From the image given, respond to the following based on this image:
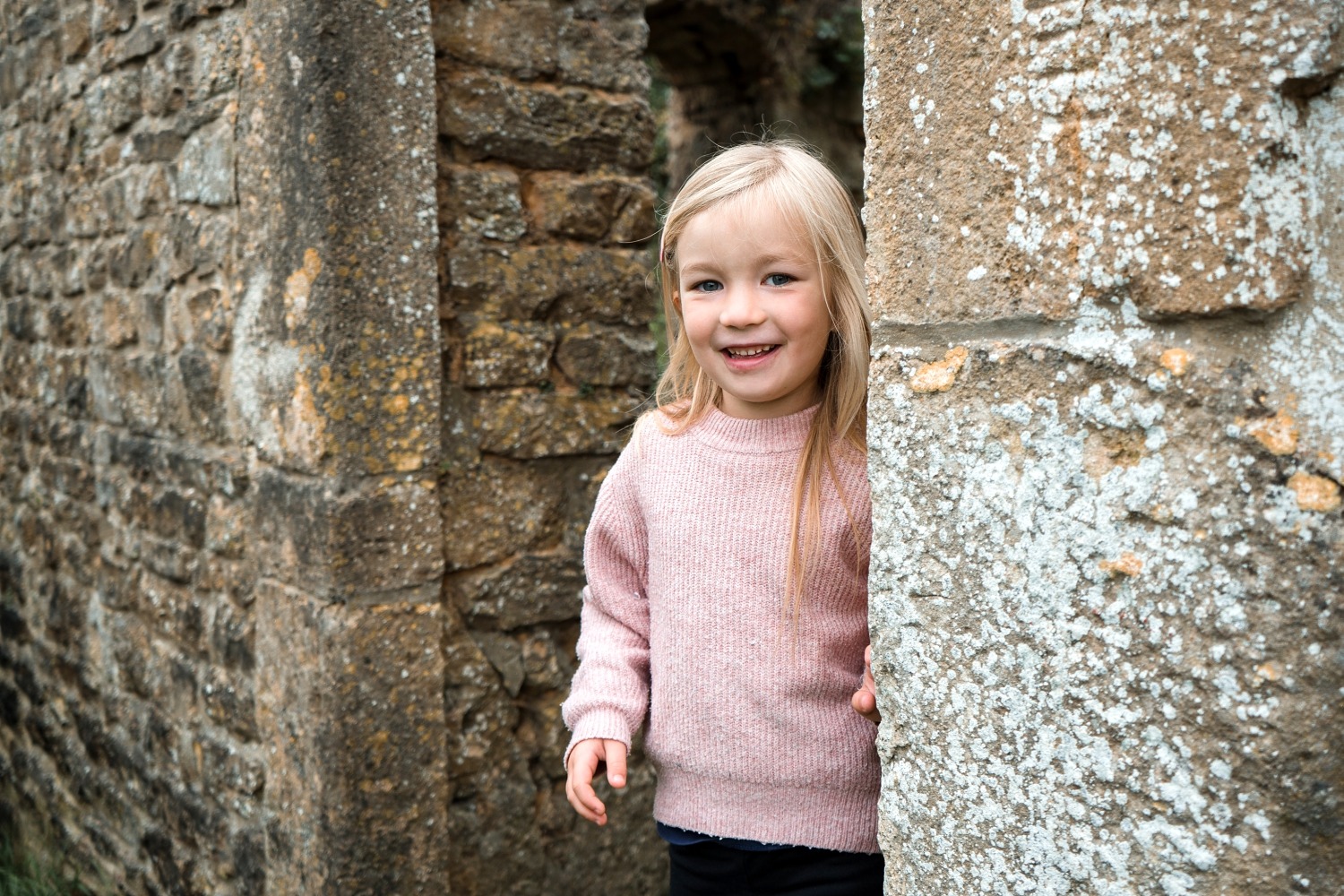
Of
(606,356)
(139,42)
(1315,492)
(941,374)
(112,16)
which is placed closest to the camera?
(1315,492)

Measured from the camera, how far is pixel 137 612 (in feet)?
10.6

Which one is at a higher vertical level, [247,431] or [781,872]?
[247,431]

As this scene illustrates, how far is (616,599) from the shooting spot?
1.69 metres

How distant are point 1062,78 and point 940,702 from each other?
0.51 metres

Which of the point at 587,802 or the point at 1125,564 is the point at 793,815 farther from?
the point at 1125,564

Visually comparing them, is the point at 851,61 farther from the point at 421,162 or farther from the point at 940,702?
the point at 940,702

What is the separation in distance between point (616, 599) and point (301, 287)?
1.08m

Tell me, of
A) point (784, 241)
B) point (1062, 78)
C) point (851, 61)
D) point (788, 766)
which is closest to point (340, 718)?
point (788, 766)

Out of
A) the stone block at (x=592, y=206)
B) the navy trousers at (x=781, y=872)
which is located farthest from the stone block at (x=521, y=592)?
the navy trousers at (x=781, y=872)

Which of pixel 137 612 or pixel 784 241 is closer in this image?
pixel 784 241

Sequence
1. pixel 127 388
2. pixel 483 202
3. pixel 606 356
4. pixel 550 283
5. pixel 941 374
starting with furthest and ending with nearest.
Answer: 1. pixel 127 388
2. pixel 606 356
3. pixel 550 283
4. pixel 483 202
5. pixel 941 374

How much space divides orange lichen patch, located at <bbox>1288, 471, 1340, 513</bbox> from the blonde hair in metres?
0.73

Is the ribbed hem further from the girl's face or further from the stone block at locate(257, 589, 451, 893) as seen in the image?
the stone block at locate(257, 589, 451, 893)

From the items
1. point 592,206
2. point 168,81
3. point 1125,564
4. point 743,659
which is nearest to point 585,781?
point 743,659
